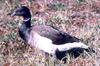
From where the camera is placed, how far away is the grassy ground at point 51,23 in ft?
24.9

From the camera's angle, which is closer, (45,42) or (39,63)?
(39,63)

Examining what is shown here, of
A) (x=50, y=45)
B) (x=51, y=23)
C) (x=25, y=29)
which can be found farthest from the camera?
(x=51, y=23)

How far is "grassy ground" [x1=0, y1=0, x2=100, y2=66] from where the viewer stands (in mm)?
7602

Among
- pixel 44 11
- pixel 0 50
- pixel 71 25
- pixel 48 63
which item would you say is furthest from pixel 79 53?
pixel 44 11

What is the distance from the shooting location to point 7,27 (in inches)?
379

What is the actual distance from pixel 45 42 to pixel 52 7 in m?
3.23

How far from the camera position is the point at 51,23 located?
10.0 meters

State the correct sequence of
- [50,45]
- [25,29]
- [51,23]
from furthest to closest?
[51,23] → [25,29] → [50,45]

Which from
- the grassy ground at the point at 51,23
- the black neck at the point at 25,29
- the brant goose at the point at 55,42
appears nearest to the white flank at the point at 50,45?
the brant goose at the point at 55,42

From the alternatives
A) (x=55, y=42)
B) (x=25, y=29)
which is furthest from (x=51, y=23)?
(x=55, y=42)

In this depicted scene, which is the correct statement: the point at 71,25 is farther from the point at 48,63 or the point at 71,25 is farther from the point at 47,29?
the point at 48,63

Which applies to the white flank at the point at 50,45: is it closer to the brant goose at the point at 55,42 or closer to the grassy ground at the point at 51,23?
the brant goose at the point at 55,42

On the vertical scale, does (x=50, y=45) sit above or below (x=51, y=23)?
above

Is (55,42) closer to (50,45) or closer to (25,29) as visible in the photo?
(50,45)
